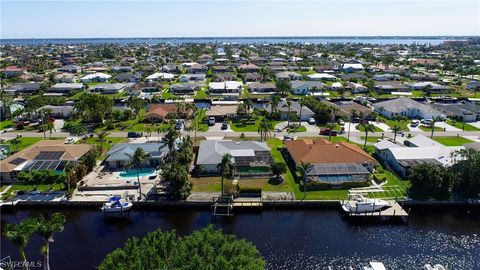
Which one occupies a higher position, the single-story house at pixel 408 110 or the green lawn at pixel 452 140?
the single-story house at pixel 408 110

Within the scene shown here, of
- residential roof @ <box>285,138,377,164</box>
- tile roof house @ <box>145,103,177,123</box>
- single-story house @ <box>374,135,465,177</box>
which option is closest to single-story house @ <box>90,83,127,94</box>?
tile roof house @ <box>145,103,177,123</box>

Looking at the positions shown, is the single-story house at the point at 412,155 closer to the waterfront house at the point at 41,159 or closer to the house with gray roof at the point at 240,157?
the house with gray roof at the point at 240,157

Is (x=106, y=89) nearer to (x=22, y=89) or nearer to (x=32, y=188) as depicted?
(x=22, y=89)

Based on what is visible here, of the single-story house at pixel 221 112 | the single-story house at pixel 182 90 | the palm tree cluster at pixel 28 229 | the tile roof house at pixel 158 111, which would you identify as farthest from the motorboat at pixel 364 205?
the single-story house at pixel 182 90

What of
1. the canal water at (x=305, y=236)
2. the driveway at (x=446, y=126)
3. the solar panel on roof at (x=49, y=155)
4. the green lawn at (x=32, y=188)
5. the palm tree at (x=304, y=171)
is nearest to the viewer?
the canal water at (x=305, y=236)

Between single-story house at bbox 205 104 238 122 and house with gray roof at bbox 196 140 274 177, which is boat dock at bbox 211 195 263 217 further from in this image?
single-story house at bbox 205 104 238 122

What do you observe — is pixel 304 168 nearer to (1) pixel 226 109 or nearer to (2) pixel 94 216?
(2) pixel 94 216

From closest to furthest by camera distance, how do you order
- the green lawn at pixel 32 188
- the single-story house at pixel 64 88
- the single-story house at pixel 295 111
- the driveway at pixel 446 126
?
1. the green lawn at pixel 32 188
2. the driveway at pixel 446 126
3. the single-story house at pixel 295 111
4. the single-story house at pixel 64 88
